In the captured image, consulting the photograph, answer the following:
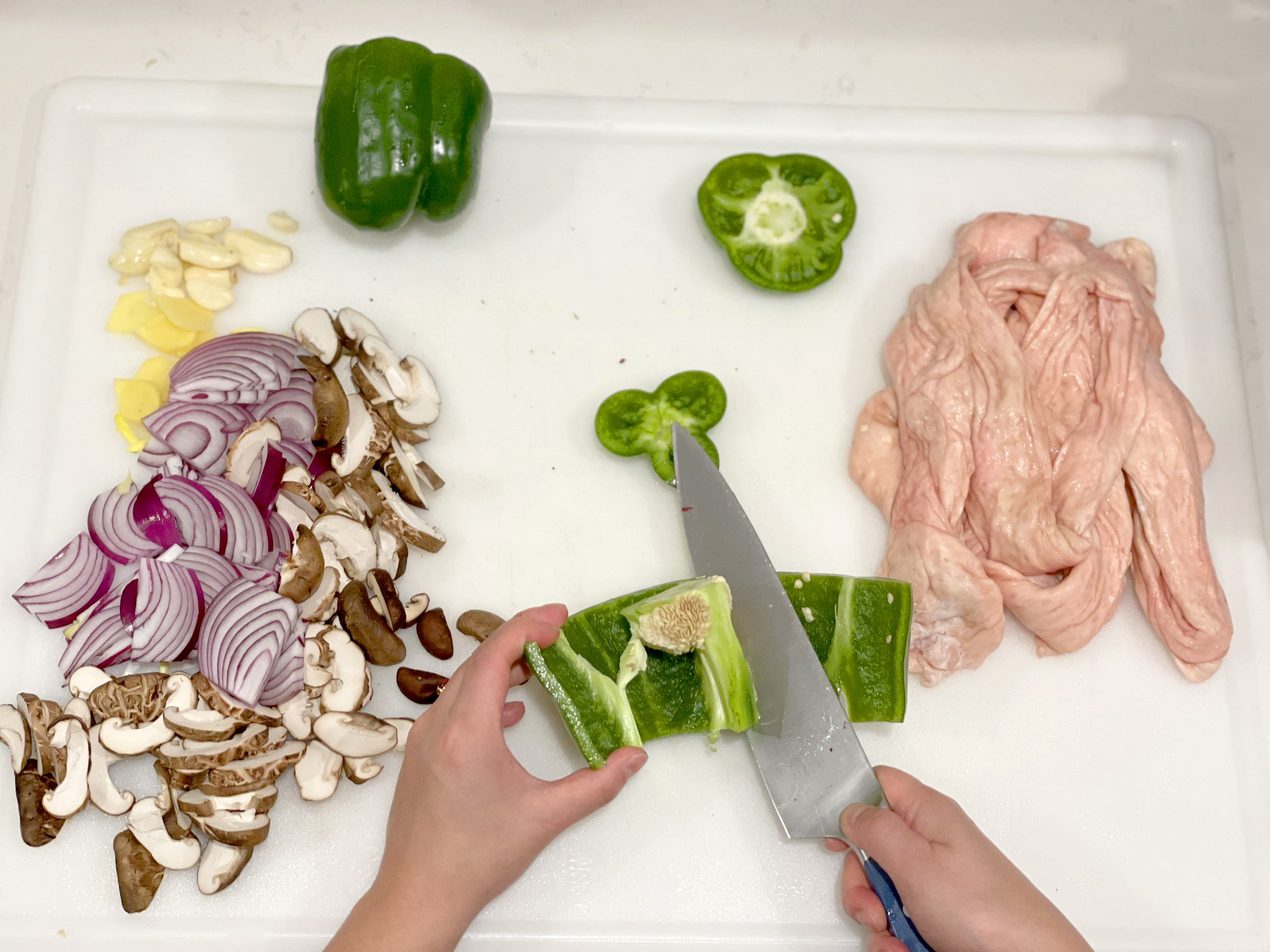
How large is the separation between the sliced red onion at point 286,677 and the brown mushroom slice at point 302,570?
0.08 m

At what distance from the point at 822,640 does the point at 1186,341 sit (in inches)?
46.2

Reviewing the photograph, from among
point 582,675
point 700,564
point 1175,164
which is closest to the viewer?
point 582,675

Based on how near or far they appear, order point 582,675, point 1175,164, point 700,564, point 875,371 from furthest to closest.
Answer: point 1175,164 → point 875,371 → point 700,564 → point 582,675

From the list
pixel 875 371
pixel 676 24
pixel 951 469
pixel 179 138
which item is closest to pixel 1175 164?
pixel 875 371

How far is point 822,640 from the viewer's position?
6.70ft

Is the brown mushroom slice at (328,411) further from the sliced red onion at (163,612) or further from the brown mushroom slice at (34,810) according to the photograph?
the brown mushroom slice at (34,810)

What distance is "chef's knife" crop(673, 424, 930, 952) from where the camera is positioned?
74.4 inches

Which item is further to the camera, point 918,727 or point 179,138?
point 179,138

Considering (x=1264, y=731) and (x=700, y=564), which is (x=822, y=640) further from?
(x=1264, y=731)

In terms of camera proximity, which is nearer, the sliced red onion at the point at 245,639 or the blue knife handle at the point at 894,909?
the blue knife handle at the point at 894,909

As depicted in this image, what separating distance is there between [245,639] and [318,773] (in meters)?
0.29

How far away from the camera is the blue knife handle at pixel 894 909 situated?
1.69 m

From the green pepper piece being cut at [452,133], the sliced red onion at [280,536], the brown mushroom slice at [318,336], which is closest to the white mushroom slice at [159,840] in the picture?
the sliced red onion at [280,536]

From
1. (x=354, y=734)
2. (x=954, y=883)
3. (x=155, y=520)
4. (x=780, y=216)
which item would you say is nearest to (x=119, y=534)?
(x=155, y=520)
